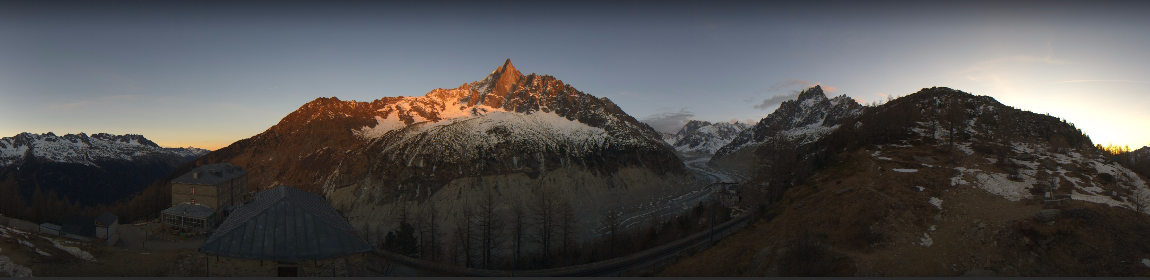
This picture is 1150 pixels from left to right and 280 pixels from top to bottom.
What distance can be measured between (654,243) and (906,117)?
50094 mm

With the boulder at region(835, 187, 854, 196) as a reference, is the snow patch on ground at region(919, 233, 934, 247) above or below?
below

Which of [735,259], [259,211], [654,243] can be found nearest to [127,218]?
[259,211]

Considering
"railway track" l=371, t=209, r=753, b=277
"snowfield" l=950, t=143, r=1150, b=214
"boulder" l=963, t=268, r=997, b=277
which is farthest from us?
"railway track" l=371, t=209, r=753, b=277

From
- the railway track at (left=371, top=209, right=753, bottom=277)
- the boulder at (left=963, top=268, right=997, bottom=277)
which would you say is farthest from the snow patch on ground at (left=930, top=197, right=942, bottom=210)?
the railway track at (left=371, top=209, right=753, bottom=277)

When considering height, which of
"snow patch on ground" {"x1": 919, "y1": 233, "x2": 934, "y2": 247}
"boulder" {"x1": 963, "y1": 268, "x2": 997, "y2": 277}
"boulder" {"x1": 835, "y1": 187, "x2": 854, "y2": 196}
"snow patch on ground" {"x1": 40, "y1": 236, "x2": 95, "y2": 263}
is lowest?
"boulder" {"x1": 963, "y1": 268, "x2": 997, "y2": 277}

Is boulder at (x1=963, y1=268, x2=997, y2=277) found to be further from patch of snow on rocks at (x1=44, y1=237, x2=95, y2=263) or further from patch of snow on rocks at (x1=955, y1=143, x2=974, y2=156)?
patch of snow on rocks at (x1=44, y1=237, x2=95, y2=263)

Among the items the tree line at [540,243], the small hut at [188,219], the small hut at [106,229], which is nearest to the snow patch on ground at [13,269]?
the small hut at [106,229]

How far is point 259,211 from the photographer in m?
22.0

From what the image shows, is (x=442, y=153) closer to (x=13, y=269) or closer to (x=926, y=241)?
(x=13, y=269)

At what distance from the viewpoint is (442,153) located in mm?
109875

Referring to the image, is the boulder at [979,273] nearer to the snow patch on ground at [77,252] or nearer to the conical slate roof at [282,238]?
the conical slate roof at [282,238]

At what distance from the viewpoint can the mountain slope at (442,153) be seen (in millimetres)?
100750

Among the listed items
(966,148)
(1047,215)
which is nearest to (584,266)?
(1047,215)

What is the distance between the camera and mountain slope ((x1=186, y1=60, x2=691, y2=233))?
101 metres
